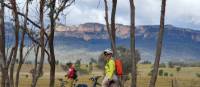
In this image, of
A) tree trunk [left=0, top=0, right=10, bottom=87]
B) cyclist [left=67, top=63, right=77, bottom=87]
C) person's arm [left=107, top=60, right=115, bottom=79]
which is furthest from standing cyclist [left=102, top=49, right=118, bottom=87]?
cyclist [left=67, top=63, right=77, bottom=87]

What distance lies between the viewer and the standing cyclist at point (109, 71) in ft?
60.4

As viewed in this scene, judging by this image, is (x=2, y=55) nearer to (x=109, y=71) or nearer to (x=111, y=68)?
(x=109, y=71)

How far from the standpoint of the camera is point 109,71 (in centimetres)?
1888

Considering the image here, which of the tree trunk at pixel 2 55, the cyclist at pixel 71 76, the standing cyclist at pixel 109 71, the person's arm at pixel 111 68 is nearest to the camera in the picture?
the standing cyclist at pixel 109 71

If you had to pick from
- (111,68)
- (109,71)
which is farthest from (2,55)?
(111,68)

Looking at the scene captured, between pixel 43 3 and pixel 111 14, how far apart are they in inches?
119

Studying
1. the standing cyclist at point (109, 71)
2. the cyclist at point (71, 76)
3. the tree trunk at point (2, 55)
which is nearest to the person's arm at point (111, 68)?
the standing cyclist at point (109, 71)

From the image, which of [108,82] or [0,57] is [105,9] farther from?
[108,82]

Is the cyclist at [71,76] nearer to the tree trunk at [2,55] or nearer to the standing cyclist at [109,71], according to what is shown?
the tree trunk at [2,55]

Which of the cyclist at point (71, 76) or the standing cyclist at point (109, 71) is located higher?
the standing cyclist at point (109, 71)

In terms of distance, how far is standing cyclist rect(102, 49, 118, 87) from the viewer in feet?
60.4

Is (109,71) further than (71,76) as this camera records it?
No

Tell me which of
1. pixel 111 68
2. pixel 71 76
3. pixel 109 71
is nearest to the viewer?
pixel 111 68

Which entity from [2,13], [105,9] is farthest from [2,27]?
[105,9]
